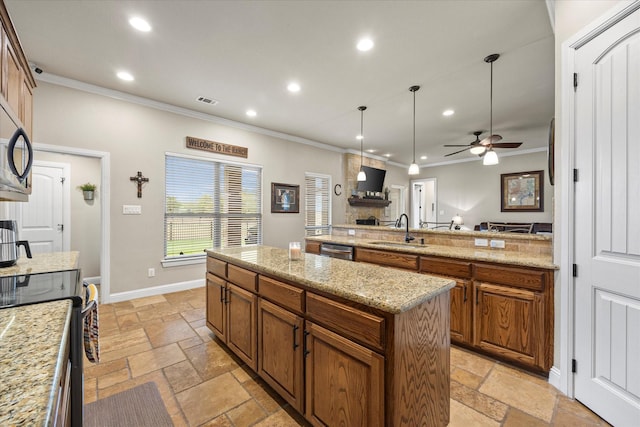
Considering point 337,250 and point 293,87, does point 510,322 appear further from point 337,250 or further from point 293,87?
point 293,87

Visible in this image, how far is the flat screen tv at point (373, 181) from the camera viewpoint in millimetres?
7084

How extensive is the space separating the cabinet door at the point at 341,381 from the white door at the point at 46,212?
16.0ft

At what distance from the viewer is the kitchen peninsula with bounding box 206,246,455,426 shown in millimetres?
1150

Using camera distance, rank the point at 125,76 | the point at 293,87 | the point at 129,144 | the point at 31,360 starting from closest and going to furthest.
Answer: the point at 31,360 → the point at 125,76 → the point at 293,87 → the point at 129,144

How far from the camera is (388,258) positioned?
3008 millimetres

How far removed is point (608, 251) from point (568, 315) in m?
0.51

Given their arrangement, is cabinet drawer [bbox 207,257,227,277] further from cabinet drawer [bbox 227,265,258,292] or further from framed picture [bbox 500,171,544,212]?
framed picture [bbox 500,171,544,212]

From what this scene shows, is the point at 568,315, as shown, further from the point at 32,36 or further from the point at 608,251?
the point at 32,36

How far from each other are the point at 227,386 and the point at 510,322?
7.38 ft

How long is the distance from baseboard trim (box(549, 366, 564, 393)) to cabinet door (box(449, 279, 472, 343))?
56 centimetres

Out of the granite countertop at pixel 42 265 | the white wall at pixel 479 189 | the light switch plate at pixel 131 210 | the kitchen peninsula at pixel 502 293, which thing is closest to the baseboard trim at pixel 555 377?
the kitchen peninsula at pixel 502 293

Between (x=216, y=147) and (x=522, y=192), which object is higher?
(x=216, y=147)

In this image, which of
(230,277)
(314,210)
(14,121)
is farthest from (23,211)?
(314,210)

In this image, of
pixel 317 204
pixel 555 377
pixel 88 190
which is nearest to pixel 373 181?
pixel 317 204
